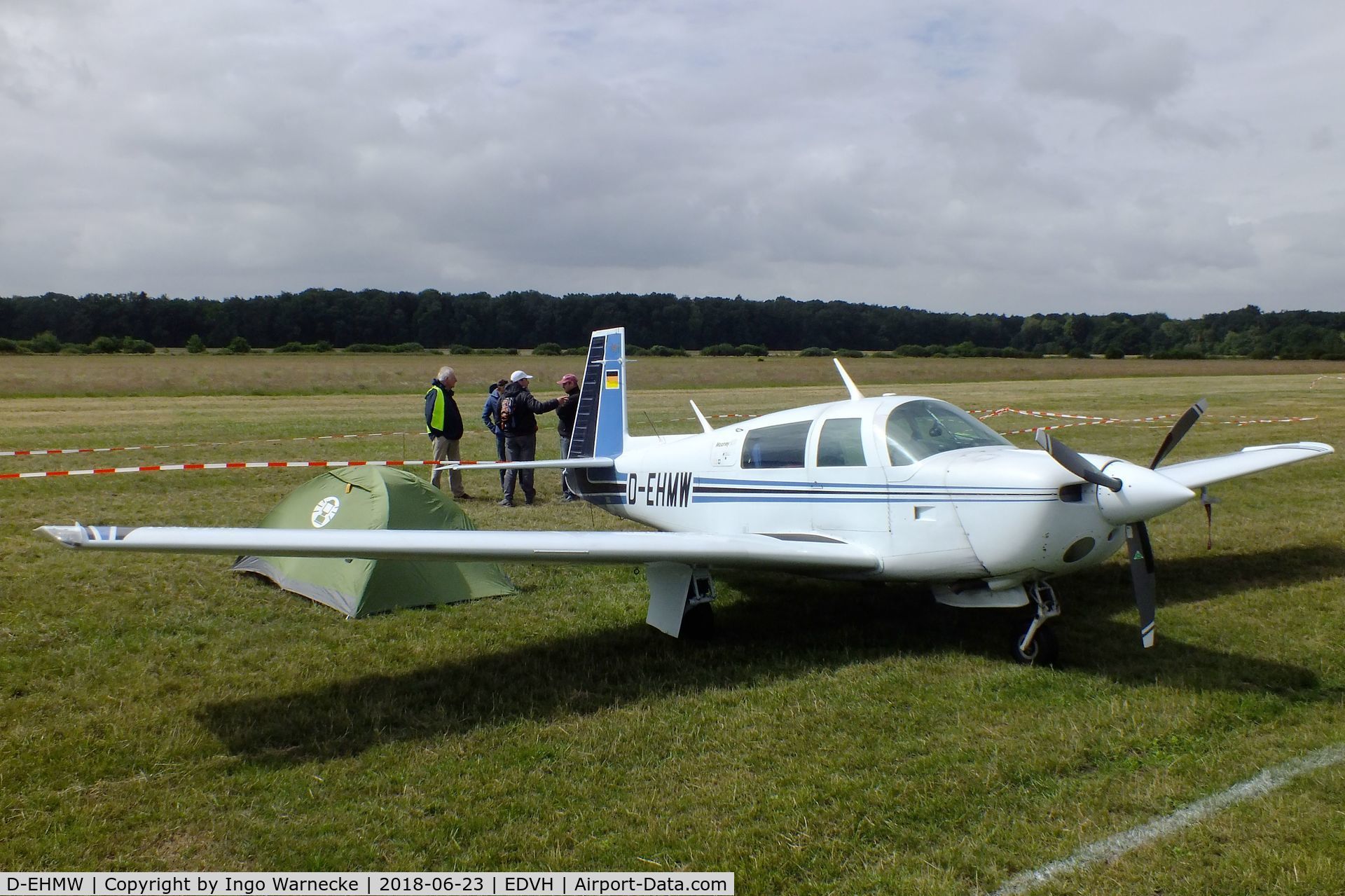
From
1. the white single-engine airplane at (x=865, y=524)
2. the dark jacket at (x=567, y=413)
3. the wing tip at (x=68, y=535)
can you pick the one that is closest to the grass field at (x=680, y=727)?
the white single-engine airplane at (x=865, y=524)

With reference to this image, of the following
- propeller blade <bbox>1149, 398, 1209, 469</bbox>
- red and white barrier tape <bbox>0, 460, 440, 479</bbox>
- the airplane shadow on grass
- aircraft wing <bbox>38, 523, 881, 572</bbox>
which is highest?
propeller blade <bbox>1149, 398, 1209, 469</bbox>

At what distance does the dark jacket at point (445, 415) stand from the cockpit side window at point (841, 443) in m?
7.61

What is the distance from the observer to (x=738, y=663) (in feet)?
22.5

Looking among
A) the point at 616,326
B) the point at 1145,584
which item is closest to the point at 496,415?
the point at 1145,584

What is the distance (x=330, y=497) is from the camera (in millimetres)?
9117

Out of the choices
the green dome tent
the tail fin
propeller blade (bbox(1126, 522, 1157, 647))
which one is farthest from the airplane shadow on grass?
the tail fin

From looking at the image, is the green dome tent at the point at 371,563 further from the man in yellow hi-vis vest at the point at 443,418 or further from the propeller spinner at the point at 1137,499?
the propeller spinner at the point at 1137,499

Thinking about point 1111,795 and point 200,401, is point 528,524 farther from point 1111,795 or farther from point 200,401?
point 200,401

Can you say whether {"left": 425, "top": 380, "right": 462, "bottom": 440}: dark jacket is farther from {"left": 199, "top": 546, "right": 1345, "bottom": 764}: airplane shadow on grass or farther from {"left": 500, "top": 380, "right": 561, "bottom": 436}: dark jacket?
{"left": 199, "top": 546, "right": 1345, "bottom": 764}: airplane shadow on grass

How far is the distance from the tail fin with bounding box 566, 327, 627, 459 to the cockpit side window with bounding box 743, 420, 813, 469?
2225mm

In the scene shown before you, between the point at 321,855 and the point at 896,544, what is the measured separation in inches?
169

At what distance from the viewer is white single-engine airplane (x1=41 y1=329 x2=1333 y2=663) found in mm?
5883

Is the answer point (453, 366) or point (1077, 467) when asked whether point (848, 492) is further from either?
point (453, 366)

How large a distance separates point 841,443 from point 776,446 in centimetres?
68
